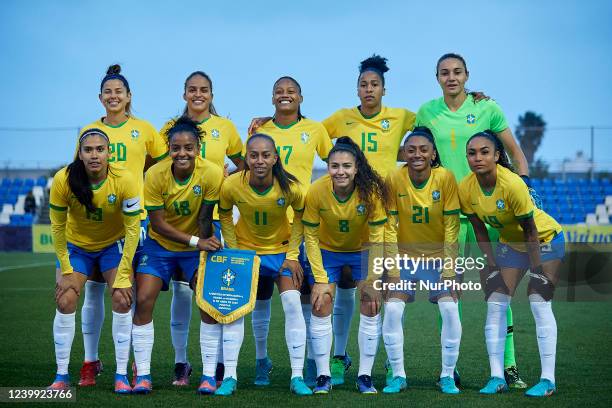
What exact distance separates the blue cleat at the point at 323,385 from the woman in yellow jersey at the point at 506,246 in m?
1.05

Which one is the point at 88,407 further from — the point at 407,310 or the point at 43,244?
the point at 43,244

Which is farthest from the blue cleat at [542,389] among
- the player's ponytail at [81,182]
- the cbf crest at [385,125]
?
the player's ponytail at [81,182]

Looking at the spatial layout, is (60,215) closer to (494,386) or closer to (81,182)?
(81,182)

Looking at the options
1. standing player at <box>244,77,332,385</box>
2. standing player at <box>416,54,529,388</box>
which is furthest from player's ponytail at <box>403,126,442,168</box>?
standing player at <box>244,77,332,385</box>

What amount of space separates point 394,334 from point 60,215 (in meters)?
2.46

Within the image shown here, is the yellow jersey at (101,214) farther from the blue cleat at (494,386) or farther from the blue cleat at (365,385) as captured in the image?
the blue cleat at (494,386)

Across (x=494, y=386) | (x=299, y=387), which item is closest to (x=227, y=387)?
(x=299, y=387)

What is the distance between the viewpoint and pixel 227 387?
18.8ft

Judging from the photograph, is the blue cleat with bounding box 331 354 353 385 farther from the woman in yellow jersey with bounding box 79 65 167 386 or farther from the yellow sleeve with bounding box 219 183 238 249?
the woman in yellow jersey with bounding box 79 65 167 386

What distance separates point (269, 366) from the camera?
640 cm

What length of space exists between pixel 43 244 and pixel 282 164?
17.3 metres

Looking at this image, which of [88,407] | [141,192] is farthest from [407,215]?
[88,407]

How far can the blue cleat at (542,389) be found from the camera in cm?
569

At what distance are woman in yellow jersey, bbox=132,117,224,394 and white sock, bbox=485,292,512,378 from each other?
1.97 meters
